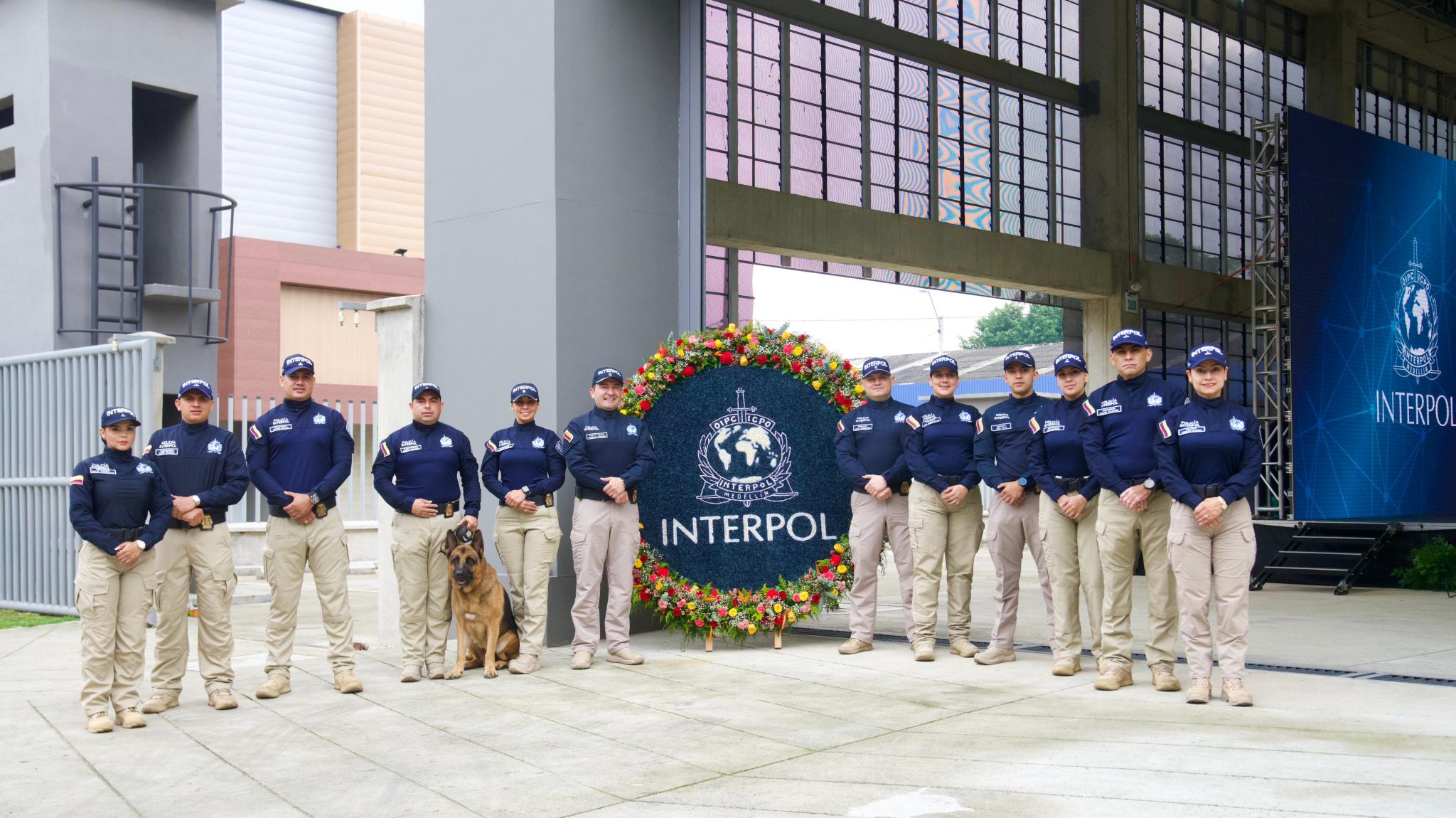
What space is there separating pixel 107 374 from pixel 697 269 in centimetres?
541

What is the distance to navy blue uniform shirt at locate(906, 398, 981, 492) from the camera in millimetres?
8695

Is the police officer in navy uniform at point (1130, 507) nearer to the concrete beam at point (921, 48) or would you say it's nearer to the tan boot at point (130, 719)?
the tan boot at point (130, 719)

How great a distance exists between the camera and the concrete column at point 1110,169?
22.5 metres

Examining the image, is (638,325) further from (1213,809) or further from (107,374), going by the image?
(1213,809)

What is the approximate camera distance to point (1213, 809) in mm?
4766

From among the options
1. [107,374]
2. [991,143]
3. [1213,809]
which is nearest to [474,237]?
[107,374]

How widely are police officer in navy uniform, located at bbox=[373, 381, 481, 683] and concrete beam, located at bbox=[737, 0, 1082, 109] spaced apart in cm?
962

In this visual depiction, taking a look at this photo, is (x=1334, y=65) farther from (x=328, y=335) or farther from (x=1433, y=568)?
(x=328, y=335)

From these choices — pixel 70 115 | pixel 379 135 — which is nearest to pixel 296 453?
pixel 70 115

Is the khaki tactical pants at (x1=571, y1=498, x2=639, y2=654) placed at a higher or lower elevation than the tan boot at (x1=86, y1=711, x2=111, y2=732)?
higher

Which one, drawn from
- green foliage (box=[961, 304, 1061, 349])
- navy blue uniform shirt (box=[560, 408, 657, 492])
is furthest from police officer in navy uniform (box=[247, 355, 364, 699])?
green foliage (box=[961, 304, 1061, 349])

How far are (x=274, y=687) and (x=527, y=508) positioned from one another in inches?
70.1

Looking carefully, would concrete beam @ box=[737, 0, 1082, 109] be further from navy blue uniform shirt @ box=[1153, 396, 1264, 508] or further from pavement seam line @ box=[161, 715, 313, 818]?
pavement seam line @ box=[161, 715, 313, 818]

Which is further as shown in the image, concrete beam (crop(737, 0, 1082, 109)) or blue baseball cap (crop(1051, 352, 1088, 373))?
concrete beam (crop(737, 0, 1082, 109))
